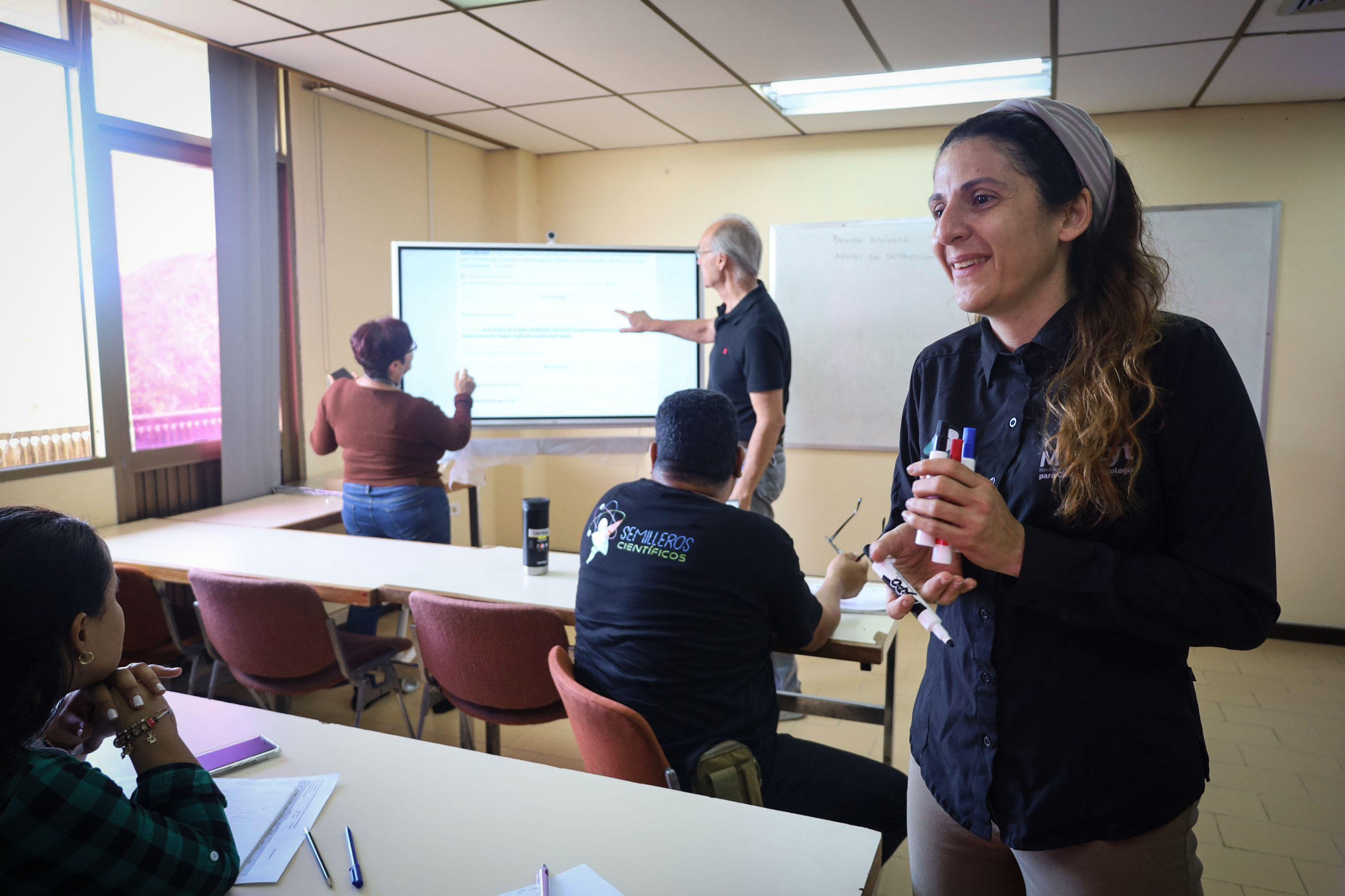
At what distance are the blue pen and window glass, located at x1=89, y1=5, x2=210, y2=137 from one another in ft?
10.5

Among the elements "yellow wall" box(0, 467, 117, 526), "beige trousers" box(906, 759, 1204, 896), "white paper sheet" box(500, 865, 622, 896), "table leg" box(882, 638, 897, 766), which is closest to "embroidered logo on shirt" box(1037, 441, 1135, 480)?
"beige trousers" box(906, 759, 1204, 896)

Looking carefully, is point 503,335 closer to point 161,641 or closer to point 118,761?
point 161,641

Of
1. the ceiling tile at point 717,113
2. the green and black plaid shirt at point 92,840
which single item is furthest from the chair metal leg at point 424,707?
the ceiling tile at point 717,113

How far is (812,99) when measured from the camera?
4156 mm

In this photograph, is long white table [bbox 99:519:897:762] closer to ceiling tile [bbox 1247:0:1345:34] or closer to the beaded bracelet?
the beaded bracelet

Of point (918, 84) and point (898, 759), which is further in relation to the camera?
point (918, 84)

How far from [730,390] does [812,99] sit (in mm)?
1905

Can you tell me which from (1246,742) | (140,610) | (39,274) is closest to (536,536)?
(140,610)

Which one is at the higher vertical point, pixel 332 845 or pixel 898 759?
pixel 332 845


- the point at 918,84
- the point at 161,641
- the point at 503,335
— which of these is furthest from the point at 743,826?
the point at 918,84

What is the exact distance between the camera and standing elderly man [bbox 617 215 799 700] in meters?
3.00

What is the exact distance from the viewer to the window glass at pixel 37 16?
2777 mm

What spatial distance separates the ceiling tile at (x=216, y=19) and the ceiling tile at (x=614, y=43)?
31.3 inches

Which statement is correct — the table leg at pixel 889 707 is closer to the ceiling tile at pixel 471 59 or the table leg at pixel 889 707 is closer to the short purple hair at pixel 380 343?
the short purple hair at pixel 380 343
